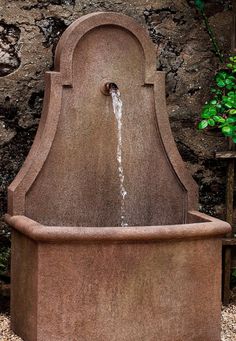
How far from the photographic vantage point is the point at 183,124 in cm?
494

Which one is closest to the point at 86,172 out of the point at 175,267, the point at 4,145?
the point at 4,145

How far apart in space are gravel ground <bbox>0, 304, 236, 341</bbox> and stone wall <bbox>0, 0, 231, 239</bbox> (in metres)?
0.56

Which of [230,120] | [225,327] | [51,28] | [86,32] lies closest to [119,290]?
[225,327]

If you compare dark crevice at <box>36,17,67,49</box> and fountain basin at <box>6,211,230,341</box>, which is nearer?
fountain basin at <box>6,211,230,341</box>

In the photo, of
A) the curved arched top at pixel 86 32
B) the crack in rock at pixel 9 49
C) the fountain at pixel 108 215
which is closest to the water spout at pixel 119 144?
the fountain at pixel 108 215

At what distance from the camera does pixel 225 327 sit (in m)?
4.51

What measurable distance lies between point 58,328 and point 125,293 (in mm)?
340

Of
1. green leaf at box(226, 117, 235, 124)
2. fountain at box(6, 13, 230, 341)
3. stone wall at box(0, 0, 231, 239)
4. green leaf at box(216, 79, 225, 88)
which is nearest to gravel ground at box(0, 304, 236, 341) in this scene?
fountain at box(6, 13, 230, 341)

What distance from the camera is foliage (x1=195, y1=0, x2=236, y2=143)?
458 centimetres

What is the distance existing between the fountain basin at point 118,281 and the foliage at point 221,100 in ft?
2.43

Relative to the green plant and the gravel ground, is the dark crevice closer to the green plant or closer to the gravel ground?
the green plant

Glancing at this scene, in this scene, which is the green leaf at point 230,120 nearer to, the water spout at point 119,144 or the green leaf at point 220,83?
the green leaf at point 220,83

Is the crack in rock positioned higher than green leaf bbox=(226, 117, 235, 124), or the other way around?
the crack in rock

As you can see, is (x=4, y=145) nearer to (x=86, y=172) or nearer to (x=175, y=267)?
(x=86, y=172)
